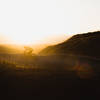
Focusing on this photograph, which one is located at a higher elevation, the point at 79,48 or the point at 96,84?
the point at 79,48

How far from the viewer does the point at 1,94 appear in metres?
11.6

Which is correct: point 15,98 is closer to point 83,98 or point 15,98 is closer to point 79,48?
point 83,98

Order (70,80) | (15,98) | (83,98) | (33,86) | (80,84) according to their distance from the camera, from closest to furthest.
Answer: (15,98) < (83,98) < (33,86) < (80,84) < (70,80)

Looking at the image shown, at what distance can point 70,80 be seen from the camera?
16625mm

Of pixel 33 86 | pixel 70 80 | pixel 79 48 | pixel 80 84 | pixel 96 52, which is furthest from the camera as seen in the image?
pixel 79 48

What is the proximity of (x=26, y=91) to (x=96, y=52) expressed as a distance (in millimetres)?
50684

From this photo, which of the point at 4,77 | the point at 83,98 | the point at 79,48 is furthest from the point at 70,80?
the point at 79,48

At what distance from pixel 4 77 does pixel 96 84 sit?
887 centimetres

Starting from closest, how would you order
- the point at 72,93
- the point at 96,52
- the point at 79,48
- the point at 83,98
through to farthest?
the point at 83,98 < the point at 72,93 < the point at 96,52 < the point at 79,48

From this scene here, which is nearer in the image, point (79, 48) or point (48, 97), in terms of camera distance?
point (48, 97)

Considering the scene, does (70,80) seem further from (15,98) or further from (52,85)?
A: (15,98)

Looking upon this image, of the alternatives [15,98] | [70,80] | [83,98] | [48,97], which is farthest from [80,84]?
[15,98]

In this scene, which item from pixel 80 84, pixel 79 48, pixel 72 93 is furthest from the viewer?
pixel 79 48

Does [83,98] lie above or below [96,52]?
below
